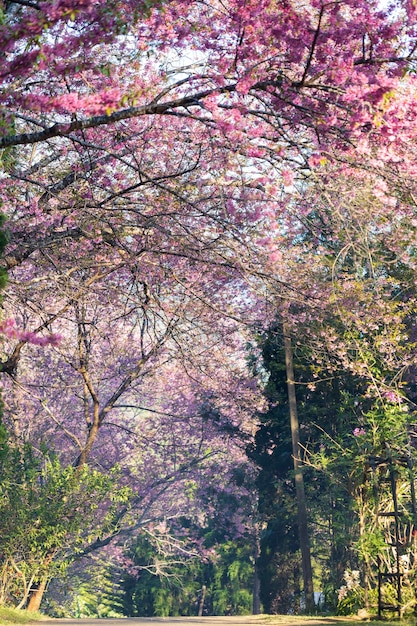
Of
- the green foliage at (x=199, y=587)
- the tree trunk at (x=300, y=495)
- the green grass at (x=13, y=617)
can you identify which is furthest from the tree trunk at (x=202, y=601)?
the green grass at (x=13, y=617)

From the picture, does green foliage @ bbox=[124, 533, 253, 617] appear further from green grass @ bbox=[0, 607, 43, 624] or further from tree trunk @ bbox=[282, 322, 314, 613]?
green grass @ bbox=[0, 607, 43, 624]

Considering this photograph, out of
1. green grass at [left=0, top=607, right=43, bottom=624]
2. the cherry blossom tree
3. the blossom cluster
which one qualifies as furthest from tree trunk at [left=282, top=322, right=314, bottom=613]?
the blossom cluster

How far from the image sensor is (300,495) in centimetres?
1930

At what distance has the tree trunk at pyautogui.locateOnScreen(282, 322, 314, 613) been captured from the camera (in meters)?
18.2

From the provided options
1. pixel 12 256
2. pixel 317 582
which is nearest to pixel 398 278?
pixel 12 256

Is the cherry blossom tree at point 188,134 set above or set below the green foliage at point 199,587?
above

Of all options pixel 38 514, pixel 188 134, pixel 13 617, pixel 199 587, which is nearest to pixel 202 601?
pixel 199 587

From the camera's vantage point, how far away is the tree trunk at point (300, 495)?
59.6 ft

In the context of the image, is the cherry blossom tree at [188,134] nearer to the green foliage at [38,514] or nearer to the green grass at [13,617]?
the green foliage at [38,514]

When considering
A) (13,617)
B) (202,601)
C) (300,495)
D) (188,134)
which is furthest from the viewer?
(202,601)

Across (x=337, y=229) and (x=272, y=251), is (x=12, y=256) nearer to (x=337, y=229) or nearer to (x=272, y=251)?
(x=272, y=251)

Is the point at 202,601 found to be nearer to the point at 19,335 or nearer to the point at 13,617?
the point at 13,617

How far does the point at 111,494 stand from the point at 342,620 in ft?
15.9

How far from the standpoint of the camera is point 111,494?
15.0 meters
